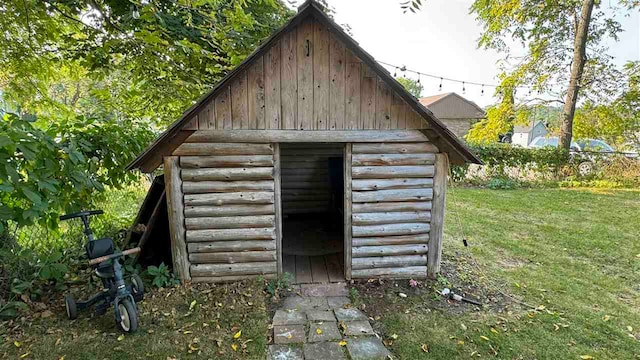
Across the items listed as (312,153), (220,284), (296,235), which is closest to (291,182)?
(312,153)

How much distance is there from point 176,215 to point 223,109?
56.0 inches

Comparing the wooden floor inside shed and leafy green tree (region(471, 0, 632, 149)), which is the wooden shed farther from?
leafy green tree (region(471, 0, 632, 149))

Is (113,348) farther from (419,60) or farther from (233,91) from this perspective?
(419,60)

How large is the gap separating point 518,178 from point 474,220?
228 inches

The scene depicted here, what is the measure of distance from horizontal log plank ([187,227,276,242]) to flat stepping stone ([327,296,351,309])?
1.05 meters

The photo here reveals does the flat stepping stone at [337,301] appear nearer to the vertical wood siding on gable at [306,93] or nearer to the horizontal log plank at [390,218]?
the horizontal log plank at [390,218]

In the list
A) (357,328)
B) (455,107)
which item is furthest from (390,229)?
(455,107)

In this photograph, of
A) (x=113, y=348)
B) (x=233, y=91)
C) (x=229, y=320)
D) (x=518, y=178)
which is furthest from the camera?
(x=518, y=178)

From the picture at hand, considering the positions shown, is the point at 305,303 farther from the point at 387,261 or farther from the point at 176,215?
the point at 176,215

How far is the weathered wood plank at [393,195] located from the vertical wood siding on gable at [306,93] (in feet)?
2.78

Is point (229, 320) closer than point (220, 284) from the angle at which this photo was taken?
Yes

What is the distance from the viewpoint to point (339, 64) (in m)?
3.79

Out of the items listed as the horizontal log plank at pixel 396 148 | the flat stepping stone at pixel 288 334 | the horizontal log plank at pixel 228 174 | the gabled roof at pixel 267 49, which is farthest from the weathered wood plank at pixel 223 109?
the flat stepping stone at pixel 288 334

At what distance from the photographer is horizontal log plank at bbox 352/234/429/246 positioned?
4262mm
